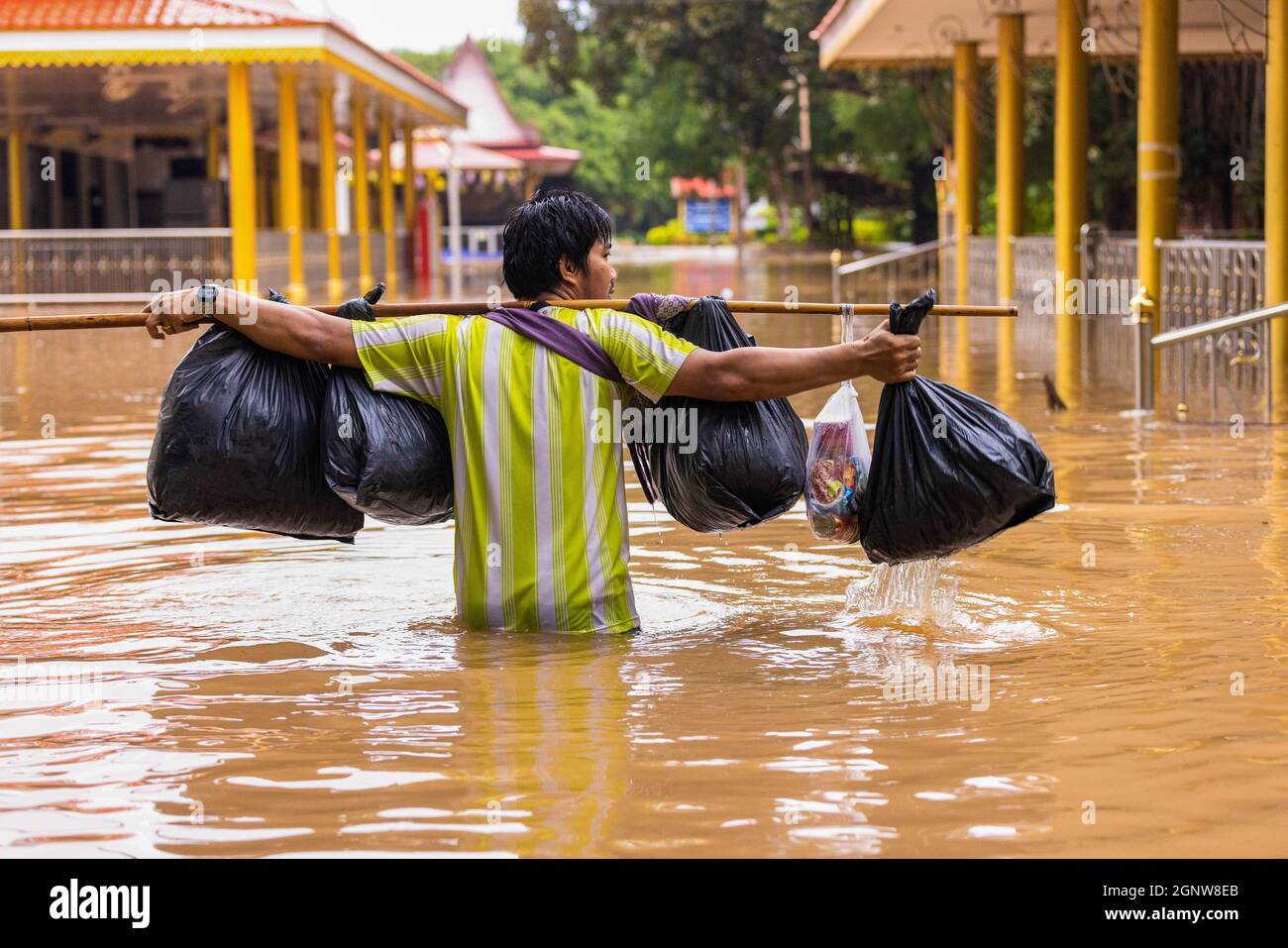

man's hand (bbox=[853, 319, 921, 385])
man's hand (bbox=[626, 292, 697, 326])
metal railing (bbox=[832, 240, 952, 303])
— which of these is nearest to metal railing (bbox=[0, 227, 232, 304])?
metal railing (bbox=[832, 240, 952, 303])

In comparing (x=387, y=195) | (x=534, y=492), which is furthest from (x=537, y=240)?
(x=387, y=195)

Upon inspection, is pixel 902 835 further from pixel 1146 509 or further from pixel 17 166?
pixel 17 166

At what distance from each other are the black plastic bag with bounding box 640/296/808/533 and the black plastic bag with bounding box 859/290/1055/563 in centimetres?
25

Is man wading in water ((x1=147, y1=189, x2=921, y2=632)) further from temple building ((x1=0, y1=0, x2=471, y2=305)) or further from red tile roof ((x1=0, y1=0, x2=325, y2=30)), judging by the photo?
red tile roof ((x1=0, y1=0, x2=325, y2=30))

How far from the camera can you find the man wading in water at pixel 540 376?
4.68 meters

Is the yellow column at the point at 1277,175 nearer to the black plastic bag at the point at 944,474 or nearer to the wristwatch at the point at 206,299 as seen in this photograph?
the black plastic bag at the point at 944,474

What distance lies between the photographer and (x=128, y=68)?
25.7m

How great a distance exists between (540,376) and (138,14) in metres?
21.5

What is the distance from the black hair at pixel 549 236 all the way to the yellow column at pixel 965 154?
2183 centimetres

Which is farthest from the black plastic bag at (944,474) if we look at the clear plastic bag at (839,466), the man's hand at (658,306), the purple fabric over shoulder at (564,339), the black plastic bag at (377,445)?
the black plastic bag at (377,445)


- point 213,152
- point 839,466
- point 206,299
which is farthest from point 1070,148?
point 213,152

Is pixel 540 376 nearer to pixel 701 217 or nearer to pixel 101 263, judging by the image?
pixel 101 263

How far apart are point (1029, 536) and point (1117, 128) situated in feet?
74.4

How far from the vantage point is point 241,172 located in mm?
24344
